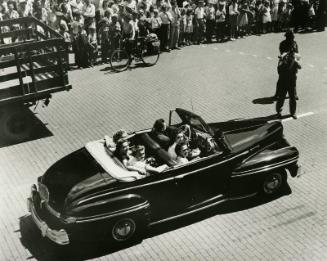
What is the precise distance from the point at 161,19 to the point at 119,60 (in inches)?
97.7

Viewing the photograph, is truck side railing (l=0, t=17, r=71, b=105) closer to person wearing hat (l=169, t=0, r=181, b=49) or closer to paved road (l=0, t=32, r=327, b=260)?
paved road (l=0, t=32, r=327, b=260)

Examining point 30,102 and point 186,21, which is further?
point 186,21

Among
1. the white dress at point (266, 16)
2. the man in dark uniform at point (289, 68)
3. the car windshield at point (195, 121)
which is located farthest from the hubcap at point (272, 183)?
the white dress at point (266, 16)

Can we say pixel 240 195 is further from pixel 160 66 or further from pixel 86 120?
pixel 160 66

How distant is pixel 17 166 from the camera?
964 cm

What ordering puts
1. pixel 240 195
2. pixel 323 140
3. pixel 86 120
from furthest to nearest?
pixel 86 120, pixel 323 140, pixel 240 195

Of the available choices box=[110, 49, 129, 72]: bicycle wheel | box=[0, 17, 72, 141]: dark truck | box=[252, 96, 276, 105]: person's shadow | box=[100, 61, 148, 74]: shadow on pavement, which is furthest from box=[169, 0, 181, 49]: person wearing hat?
box=[0, 17, 72, 141]: dark truck

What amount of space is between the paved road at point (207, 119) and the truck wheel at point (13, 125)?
1.32 ft

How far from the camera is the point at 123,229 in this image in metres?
7.11

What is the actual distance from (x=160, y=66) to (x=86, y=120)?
4.62m

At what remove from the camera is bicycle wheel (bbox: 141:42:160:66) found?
15.6m

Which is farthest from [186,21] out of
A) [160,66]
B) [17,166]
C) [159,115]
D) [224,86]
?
[17,166]

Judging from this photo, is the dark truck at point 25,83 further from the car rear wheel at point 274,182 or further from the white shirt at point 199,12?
the white shirt at point 199,12

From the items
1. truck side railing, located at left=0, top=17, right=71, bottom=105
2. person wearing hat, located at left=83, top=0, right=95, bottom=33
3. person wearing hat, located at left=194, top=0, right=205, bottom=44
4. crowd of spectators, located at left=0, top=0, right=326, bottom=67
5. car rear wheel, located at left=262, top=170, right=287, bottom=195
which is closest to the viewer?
car rear wheel, located at left=262, top=170, right=287, bottom=195
